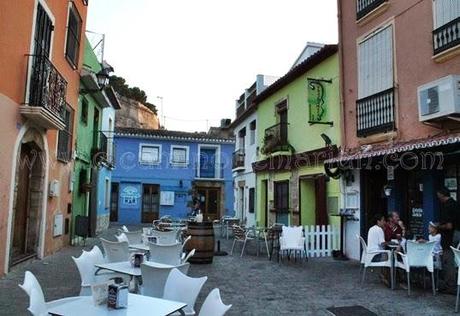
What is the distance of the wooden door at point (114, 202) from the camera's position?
85.3 feet

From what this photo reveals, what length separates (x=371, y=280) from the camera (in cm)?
789

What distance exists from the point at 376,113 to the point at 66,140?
330 inches

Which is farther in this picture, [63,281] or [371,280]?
[371,280]

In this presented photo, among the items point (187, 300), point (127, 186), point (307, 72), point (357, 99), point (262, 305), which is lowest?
point (262, 305)

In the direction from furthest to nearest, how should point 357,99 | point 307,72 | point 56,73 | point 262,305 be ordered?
point 307,72
point 357,99
point 56,73
point 262,305

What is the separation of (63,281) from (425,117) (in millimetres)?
7262

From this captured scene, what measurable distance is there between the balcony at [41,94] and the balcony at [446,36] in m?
7.71

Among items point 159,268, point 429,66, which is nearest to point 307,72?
point 429,66

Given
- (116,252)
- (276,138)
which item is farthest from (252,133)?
(116,252)

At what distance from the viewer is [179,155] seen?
28016mm

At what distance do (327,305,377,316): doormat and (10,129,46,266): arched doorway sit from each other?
6.60 metres

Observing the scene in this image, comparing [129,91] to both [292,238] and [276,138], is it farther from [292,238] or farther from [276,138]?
[292,238]

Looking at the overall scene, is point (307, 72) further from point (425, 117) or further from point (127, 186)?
point (127, 186)

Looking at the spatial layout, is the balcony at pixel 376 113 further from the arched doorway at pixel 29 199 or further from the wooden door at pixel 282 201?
the arched doorway at pixel 29 199
